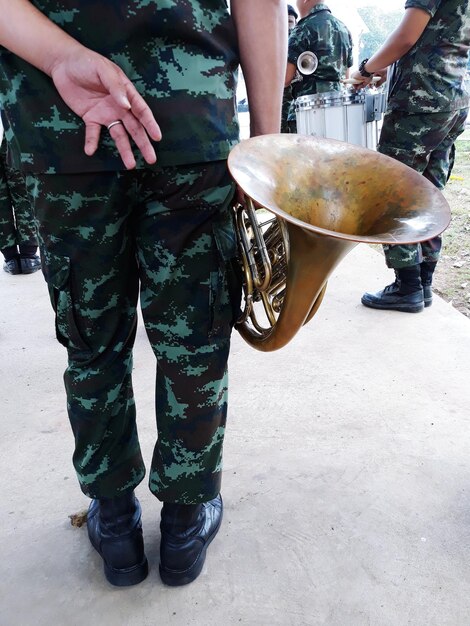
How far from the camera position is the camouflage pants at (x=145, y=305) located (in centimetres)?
99

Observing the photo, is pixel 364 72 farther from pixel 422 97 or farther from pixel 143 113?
pixel 143 113

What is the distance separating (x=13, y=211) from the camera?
329 cm

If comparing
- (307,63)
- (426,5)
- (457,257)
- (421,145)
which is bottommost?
(457,257)

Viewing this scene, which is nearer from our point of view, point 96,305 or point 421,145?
point 96,305

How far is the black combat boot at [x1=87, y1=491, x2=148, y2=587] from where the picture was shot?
123 centimetres

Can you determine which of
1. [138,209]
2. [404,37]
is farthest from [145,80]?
[404,37]

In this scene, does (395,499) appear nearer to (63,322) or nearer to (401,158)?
(63,322)

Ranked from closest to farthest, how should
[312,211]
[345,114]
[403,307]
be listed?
[312,211]
[403,307]
[345,114]

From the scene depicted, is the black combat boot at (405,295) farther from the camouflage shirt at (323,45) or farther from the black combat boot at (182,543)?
the black combat boot at (182,543)

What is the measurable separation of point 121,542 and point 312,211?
876mm

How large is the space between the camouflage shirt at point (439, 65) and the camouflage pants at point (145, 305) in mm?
1779

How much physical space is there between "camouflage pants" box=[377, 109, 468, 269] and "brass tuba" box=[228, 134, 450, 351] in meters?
1.42

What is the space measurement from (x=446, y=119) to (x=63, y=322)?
2132mm

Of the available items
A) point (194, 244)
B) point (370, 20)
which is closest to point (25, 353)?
point (194, 244)
